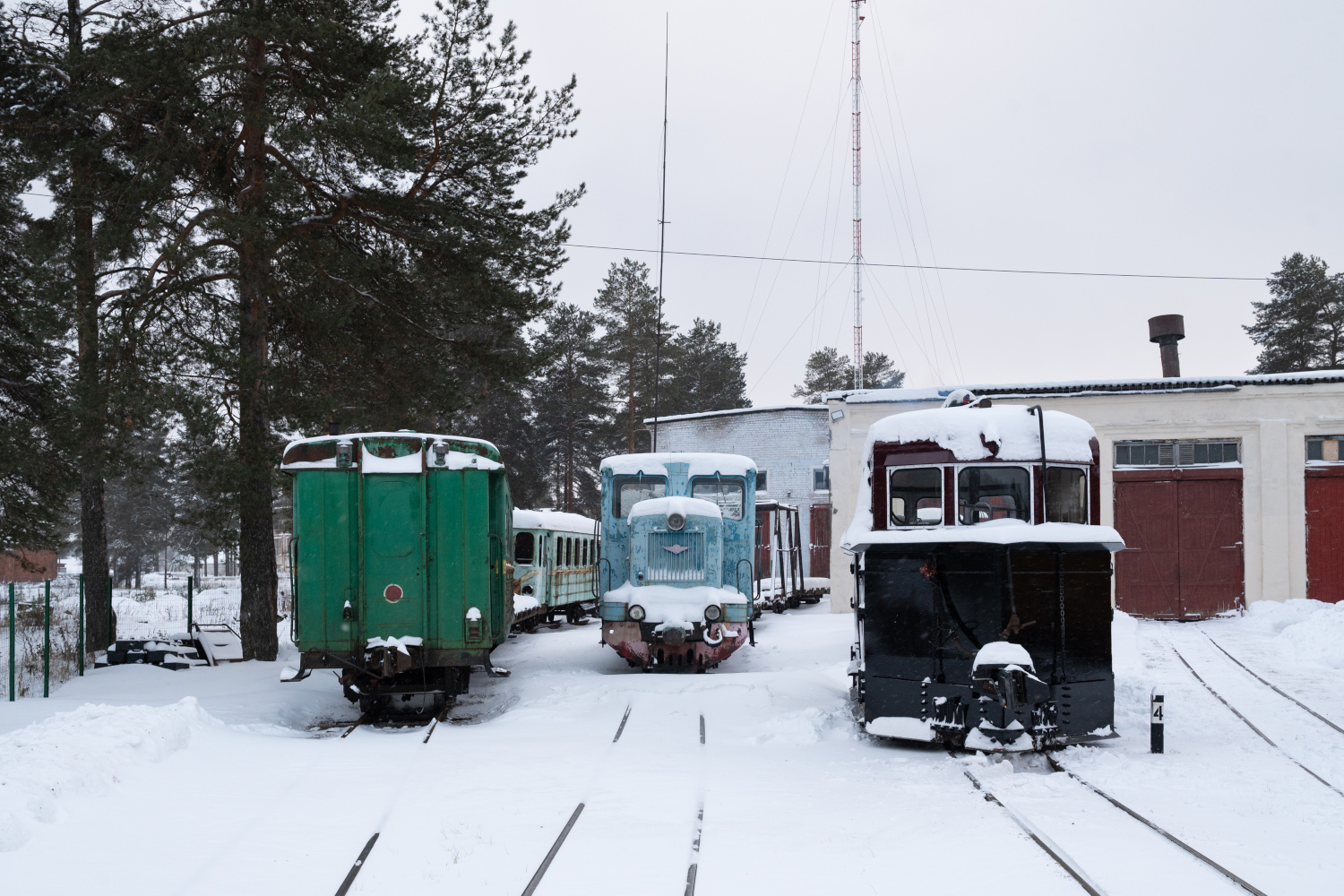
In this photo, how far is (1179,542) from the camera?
19.8 m

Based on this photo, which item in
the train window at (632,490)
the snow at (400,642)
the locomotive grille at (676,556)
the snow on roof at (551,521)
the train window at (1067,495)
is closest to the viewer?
the train window at (1067,495)

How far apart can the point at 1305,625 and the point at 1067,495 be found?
378 inches

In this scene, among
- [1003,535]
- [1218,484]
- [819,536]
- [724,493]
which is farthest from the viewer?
[819,536]

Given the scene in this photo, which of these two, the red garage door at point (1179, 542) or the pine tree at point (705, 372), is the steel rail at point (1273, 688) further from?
the pine tree at point (705, 372)

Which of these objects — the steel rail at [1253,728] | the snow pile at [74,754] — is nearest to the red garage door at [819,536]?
the steel rail at [1253,728]

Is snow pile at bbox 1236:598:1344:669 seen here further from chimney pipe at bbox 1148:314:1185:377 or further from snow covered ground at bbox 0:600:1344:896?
chimney pipe at bbox 1148:314:1185:377

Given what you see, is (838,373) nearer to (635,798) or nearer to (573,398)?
(573,398)

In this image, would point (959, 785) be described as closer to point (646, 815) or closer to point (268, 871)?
point (646, 815)

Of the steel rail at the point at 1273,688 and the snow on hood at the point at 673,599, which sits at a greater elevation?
the snow on hood at the point at 673,599

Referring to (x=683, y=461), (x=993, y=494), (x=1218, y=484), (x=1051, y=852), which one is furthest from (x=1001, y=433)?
(x=1218, y=484)

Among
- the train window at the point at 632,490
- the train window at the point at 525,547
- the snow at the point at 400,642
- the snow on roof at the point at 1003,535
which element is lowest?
the snow at the point at 400,642

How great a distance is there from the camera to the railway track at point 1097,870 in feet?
17.0

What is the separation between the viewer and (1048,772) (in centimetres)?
810

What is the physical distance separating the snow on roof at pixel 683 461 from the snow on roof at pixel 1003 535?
5.52 meters
